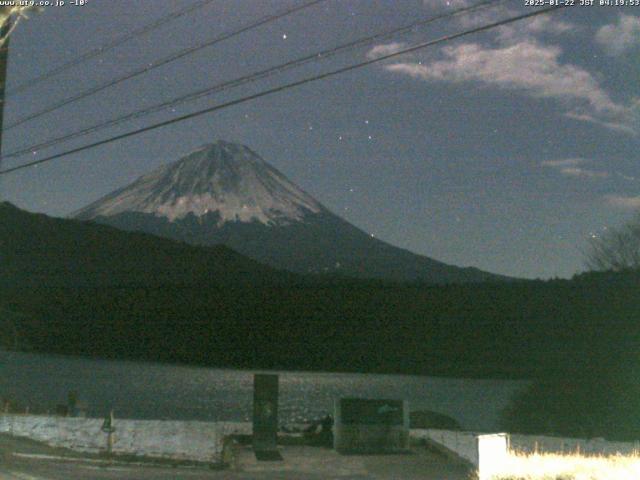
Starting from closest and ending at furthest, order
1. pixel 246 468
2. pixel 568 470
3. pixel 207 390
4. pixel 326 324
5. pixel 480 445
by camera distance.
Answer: pixel 568 470 < pixel 480 445 < pixel 246 468 < pixel 207 390 < pixel 326 324

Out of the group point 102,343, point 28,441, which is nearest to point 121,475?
point 28,441

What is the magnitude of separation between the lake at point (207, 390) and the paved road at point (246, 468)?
46.6 metres

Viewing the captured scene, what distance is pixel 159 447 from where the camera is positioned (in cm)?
3175

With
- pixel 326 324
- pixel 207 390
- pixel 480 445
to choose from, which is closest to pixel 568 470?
pixel 480 445

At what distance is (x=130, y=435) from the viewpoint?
111 feet

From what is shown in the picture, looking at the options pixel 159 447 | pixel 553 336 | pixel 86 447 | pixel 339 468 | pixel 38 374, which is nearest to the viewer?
pixel 339 468

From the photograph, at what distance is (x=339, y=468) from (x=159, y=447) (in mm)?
14223

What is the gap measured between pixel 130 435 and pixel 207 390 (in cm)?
7577

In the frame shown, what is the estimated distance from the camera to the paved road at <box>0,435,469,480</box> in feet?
56.7

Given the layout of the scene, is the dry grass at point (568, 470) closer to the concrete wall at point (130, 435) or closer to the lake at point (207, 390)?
the concrete wall at point (130, 435)

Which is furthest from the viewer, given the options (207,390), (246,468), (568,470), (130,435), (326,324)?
(326,324)

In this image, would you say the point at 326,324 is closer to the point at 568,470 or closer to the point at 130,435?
the point at 130,435

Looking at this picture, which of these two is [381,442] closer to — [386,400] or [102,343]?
[386,400]

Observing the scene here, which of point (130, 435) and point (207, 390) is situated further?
point (207, 390)
